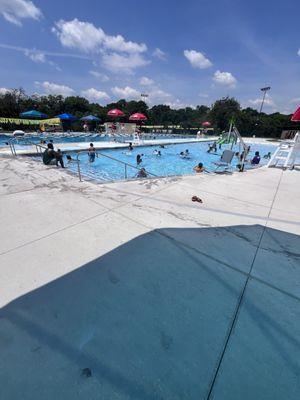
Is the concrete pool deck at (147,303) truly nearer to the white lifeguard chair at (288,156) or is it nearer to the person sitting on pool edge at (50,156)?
the person sitting on pool edge at (50,156)

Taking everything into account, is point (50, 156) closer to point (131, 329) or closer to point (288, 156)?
point (131, 329)

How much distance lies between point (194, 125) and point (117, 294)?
56.8m

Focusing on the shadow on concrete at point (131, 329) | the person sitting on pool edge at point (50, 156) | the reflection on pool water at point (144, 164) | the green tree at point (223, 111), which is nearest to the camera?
the shadow on concrete at point (131, 329)

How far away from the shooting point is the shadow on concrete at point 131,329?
4.98 feet

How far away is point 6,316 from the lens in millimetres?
1982

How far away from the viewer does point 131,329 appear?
1917 millimetres

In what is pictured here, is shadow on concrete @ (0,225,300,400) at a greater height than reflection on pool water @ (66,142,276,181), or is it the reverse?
shadow on concrete @ (0,225,300,400)

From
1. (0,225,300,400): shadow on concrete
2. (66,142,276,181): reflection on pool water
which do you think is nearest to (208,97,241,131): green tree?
(66,142,276,181): reflection on pool water

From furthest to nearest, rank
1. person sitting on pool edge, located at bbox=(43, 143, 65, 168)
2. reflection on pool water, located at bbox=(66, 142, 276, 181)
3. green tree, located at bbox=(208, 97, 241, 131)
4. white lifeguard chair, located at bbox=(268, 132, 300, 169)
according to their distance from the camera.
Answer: green tree, located at bbox=(208, 97, 241, 131), reflection on pool water, located at bbox=(66, 142, 276, 181), white lifeguard chair, located at bbox=(268, 132, 300, 169), person sitting on pool edge, located at bbox=(43, 143, 65, 168)

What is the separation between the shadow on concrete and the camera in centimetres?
152

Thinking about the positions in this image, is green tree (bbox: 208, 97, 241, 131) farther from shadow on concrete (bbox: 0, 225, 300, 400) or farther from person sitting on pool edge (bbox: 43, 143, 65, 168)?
shadow on concrete (bbox: 0, 225, 300, 400)

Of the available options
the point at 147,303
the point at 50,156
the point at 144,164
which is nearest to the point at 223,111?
the point at 144,164

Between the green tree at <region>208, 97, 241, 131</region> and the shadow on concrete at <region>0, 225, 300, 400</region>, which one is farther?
the green tree at <region>208, 97, 241, 131</region>

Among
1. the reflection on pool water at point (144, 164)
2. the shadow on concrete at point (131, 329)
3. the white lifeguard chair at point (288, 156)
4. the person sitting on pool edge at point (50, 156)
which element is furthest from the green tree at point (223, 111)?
the shadow on concrete at point (131, 329)
